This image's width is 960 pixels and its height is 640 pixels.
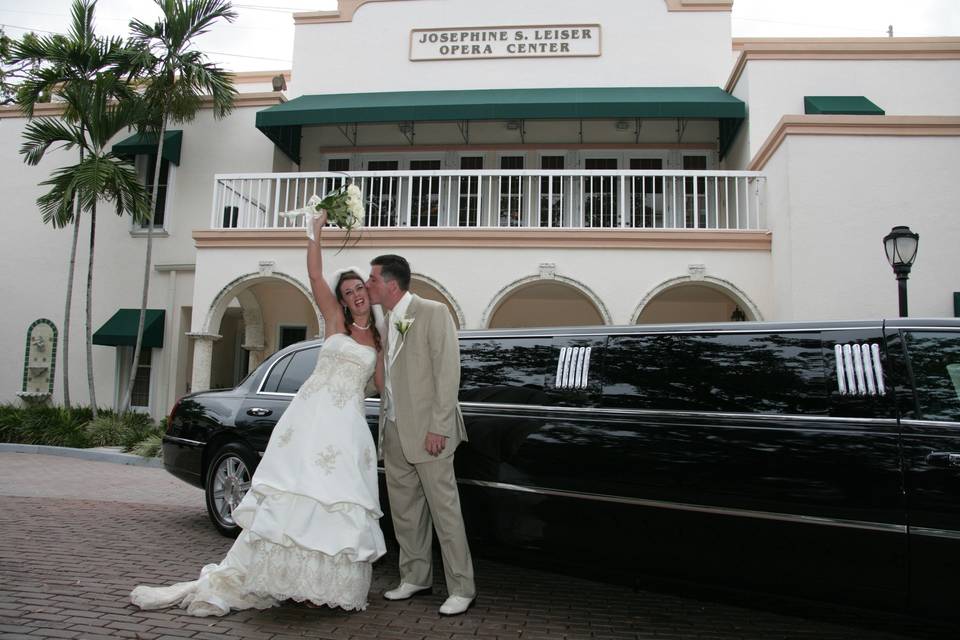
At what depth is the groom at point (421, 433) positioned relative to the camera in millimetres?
3900

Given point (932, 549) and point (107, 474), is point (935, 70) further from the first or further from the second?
point (107, 474)

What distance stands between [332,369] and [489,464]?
3.76 ft

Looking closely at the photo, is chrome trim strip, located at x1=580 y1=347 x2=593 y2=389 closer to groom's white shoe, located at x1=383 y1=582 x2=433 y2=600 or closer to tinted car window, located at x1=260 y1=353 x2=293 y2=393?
groom's white shoe, located at x1=383 y1=582 x2=433 y2=600

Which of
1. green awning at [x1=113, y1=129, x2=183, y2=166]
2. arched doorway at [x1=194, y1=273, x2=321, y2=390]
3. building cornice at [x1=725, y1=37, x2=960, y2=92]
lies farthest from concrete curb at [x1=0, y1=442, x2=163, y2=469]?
building cornice at [x1=725, y1=37, x2=960, y2=92]

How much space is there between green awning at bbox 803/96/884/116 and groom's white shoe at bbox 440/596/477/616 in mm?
11673

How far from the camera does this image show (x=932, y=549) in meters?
2.98

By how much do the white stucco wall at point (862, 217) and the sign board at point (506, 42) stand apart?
624cm

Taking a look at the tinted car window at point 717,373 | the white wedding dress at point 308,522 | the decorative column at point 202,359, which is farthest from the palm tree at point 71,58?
the tinted car window at point 717,373

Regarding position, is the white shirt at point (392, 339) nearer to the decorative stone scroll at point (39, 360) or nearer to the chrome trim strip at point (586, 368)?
the chrome trim strip at point (586, 368)

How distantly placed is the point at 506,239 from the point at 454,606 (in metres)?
8.05

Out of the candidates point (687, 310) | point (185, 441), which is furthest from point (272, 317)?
point (185, 441)

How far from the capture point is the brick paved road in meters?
3.61

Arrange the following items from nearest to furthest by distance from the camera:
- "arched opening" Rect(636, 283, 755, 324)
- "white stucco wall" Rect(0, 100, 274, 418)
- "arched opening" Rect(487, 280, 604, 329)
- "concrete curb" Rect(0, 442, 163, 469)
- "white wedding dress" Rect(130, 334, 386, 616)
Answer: "white wedding dress" Rect(130, 334, 386, 616) → "concrete curb" Rect(0, 442, 163, 469) → "arched opening" Rect(636, 283, 755, 324) → "arched opening" Rect(487, 280, 604, 329) → "white stucco wall" Rect(0, 100, 274, 418)

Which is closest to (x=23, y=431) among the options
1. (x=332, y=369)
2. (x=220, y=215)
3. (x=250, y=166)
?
(x=220, y=215)
